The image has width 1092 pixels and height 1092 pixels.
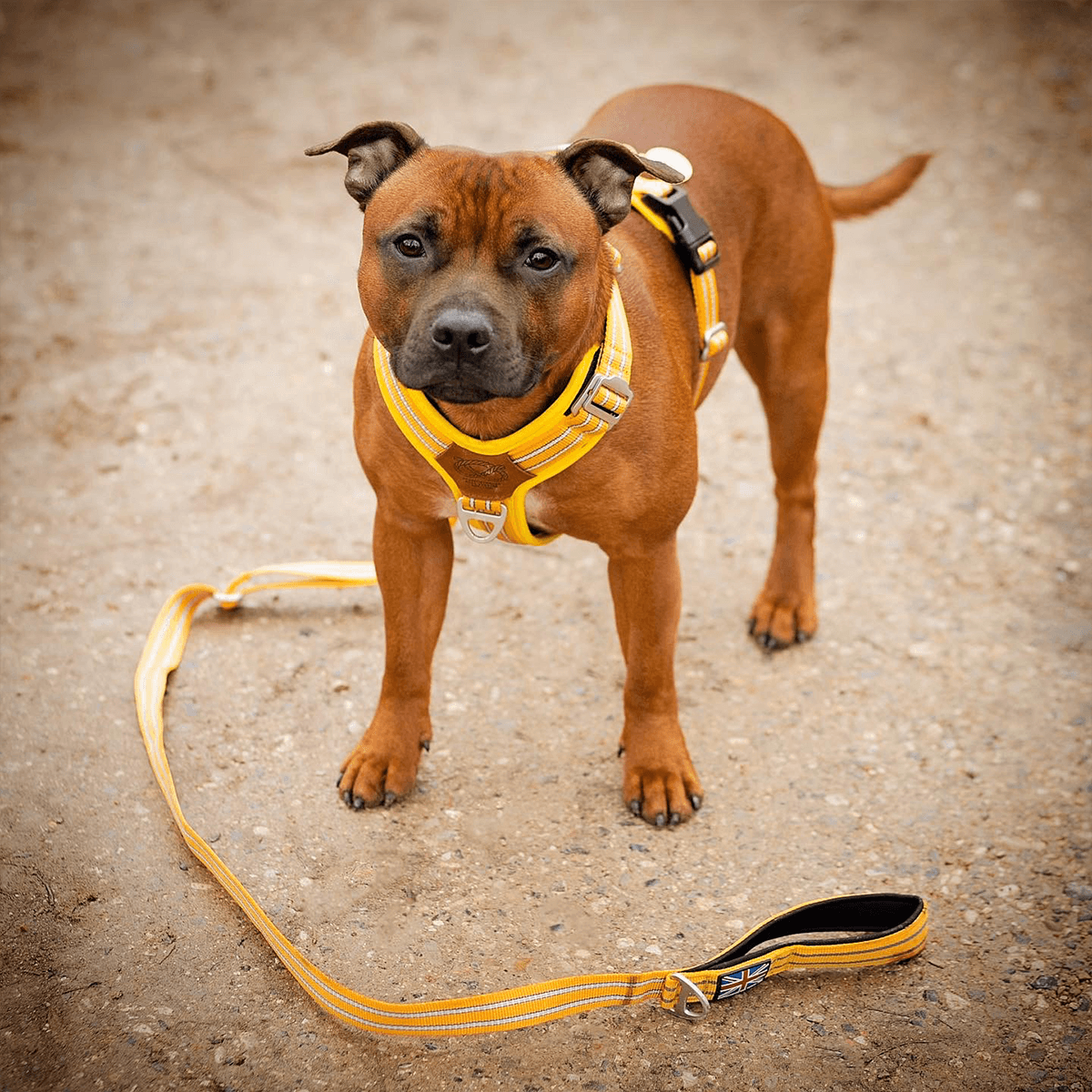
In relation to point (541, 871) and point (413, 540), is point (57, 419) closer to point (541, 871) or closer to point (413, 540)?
point (413, 540)

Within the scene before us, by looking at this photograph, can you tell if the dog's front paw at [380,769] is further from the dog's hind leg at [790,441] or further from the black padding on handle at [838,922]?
the dog's hind leg at [790,441]

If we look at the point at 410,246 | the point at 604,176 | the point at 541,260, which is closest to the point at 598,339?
the point at 541,260

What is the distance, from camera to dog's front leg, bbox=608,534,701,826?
3125 millimetres

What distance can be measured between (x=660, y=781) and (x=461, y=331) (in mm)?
1613

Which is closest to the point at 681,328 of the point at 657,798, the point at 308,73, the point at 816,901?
the point at 657,798

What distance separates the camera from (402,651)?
3.27m

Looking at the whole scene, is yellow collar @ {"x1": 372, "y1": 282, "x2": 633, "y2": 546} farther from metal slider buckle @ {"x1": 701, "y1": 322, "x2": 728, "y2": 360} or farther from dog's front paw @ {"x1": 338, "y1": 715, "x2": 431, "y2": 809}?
dog's front paw @ {"x1": 338, "y1": 715, "x2": 431, "y2": 809}

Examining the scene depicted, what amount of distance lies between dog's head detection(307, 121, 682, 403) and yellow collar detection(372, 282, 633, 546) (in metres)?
0.10

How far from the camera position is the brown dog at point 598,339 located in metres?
2.57

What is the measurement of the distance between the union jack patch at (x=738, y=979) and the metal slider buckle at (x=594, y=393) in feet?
4.64

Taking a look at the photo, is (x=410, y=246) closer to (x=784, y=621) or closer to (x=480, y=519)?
(x=480, y=519)

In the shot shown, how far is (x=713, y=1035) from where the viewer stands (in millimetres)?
2801

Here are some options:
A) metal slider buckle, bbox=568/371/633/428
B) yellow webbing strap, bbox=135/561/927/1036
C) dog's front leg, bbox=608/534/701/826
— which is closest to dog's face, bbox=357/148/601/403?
metal slider buckle, bbox=568/371/633/428

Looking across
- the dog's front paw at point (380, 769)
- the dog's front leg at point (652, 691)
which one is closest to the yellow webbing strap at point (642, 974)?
the dog's front paw at point (380, 769)
